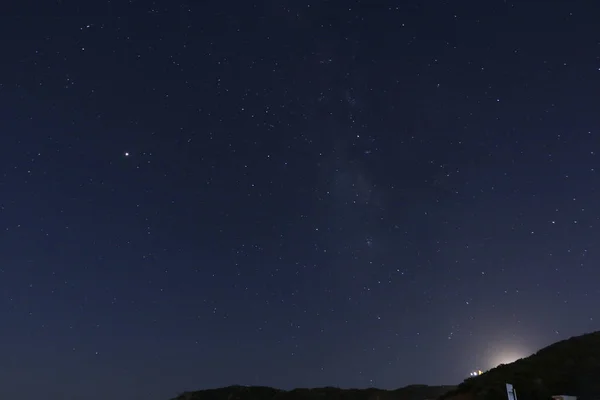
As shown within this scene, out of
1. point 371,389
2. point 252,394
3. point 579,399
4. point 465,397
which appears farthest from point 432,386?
point 579,399

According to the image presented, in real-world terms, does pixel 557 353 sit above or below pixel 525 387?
above

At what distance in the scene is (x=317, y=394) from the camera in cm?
9100

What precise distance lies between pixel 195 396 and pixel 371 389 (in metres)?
30.8

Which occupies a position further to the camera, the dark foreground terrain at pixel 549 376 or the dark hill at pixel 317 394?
the dark hill at pixel 317 394

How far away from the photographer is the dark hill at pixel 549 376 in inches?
2060

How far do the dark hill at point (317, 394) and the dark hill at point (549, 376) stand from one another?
25.7m

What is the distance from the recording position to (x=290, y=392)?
307 ft

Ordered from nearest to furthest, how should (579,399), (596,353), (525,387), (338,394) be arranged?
(579,399), (525,387), (596,353), (338,394)

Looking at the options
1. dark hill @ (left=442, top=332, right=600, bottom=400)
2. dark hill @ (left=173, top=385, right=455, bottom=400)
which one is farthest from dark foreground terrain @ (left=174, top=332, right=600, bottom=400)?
dark hill @ (left=173, top=385, right=455, bottom=400)

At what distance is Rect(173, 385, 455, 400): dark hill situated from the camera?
8762cm

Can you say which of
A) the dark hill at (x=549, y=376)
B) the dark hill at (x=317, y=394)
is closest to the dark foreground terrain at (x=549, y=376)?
the dark hill at (x=549, y=376)

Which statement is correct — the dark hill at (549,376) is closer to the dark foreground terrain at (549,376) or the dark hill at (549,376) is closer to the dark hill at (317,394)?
the dark foreground terrain at (549,376)

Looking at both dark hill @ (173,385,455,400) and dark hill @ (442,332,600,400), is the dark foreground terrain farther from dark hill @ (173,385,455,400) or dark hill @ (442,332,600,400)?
dark hill @ (173,385,455,400)

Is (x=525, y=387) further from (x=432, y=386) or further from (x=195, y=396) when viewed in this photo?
(x=195, y=396)
